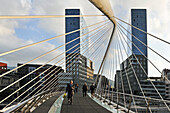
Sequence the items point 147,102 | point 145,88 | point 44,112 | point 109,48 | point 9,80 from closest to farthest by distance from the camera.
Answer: point 147,102
point 44,112
point 109,48
point 9,80
point 145,88

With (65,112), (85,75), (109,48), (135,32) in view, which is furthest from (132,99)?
(135,32)

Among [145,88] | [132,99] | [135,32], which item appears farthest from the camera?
[135,32]

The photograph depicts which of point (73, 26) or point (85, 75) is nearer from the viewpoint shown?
point (85, 75)

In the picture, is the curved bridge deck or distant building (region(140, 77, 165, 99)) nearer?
the curved bridge deck

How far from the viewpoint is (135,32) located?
107 m

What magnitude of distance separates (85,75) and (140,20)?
50143mm

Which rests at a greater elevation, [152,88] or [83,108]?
[83,108]

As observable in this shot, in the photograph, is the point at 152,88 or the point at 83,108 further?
the point at 152,88

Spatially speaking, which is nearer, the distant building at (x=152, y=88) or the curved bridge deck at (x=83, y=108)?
the curved bridge deck at (x=83, y=108)

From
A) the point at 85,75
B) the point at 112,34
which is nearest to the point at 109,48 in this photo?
the point at 112,34

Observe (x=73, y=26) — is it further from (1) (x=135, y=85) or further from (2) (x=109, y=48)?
(2) (x=109, y=48)

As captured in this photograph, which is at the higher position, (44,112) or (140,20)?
(140,20)

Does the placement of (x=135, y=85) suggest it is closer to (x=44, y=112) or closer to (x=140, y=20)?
(x=140, y=20)

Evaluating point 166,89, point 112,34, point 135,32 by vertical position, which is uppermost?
point 135,32
